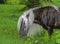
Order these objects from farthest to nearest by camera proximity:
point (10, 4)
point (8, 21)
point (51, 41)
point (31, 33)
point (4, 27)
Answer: point (10, 4) < point (8, 21) < point (4, 27) < point (31, 33) < point (51, 41)

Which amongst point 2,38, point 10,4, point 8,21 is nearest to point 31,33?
point 2,38

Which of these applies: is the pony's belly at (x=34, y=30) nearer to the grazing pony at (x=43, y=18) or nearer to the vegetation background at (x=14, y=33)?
the vegetation background at (x=14, y=33)

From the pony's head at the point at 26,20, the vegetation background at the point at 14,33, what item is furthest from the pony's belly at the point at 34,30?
the pony's head at the point at 26,20

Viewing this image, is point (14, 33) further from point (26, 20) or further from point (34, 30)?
point (26, 20)

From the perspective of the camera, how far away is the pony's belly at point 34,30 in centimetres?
909

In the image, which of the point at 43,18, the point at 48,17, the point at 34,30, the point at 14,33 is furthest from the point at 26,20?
the point at 14,33

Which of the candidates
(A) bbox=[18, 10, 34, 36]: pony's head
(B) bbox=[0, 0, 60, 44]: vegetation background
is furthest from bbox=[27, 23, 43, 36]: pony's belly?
(A) bbox=[18, 10, 34, 36]: pony's head

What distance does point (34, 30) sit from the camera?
31.1ft

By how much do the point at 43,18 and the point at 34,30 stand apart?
94 centimetres

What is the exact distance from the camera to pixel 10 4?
18891 mm

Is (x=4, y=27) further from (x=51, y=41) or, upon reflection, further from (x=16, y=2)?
(x=16, y=2)

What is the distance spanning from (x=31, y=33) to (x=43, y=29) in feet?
1.52

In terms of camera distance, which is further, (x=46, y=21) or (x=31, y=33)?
(x=31, y=33)

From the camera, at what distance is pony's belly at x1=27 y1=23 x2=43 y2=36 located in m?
9.09
